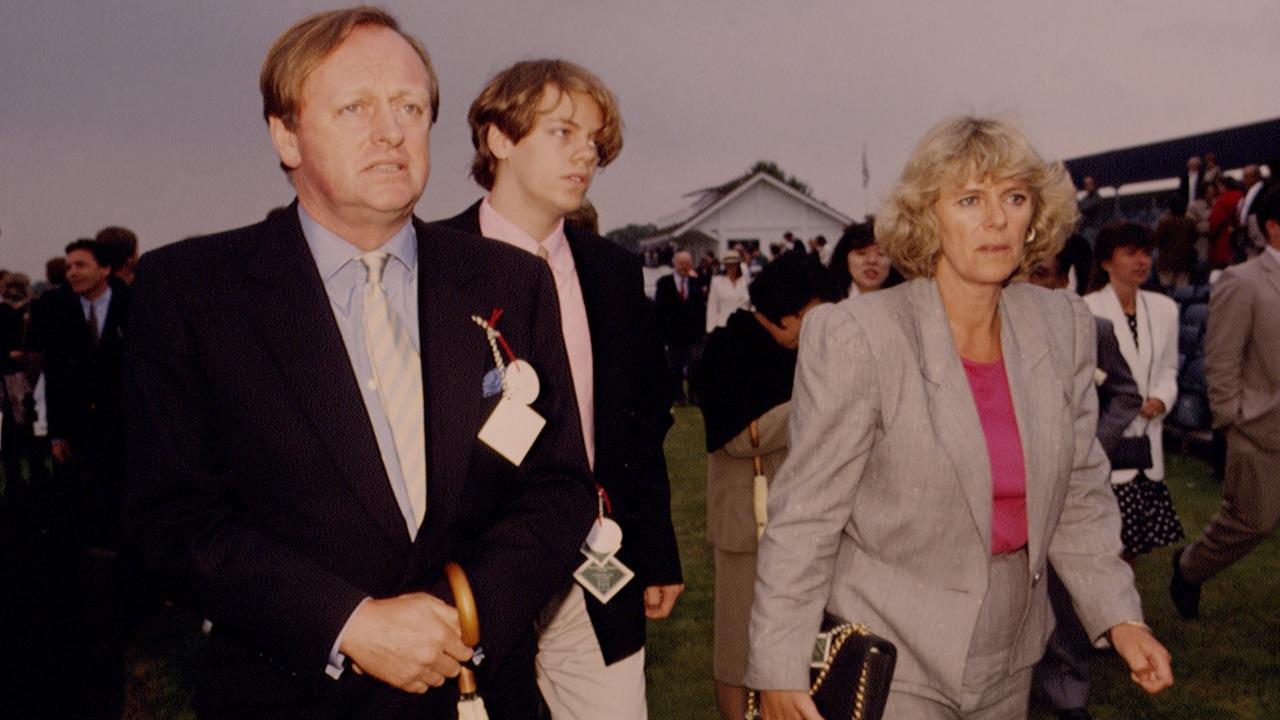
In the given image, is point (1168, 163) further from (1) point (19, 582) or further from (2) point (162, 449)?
(2) point (162, 449)

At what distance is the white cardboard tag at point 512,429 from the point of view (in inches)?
81.1

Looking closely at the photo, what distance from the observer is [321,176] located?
6.97ft

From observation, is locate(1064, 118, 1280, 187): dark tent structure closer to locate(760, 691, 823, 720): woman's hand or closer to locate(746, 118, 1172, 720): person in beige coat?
locate(746, 118, 1172, 720): person in beige coat

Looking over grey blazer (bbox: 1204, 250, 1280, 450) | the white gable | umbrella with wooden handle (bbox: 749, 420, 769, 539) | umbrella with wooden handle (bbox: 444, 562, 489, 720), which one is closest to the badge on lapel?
umbrella with wooden handle (bbox: 444, 562, 489, 720)

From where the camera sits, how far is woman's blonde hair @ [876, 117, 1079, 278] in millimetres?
2805

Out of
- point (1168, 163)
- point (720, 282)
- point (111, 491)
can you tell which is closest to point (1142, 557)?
point (111, 491)

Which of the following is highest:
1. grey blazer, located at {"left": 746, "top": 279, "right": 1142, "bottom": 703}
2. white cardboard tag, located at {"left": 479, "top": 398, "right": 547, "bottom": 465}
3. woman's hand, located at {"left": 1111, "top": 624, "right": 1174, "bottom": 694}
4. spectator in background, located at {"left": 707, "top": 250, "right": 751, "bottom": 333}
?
white cardboard tag, located at {"left": 479, "top": 398, "right": 547, "bottom": 465}

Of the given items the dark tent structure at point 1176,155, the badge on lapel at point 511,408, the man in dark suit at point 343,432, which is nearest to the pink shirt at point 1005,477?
the man in dark suit at point 343,432

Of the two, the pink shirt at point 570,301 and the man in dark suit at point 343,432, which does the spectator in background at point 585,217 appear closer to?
the pink shirt at point 570,301

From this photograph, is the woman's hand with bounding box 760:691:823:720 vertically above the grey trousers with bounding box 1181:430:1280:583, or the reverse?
the woman's hand with bounding box 760:691:823:720

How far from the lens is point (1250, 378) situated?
220 inches

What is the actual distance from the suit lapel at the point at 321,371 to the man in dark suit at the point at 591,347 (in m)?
1.17

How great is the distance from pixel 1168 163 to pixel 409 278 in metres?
29.4

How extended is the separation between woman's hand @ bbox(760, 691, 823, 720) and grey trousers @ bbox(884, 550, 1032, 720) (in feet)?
0.65
